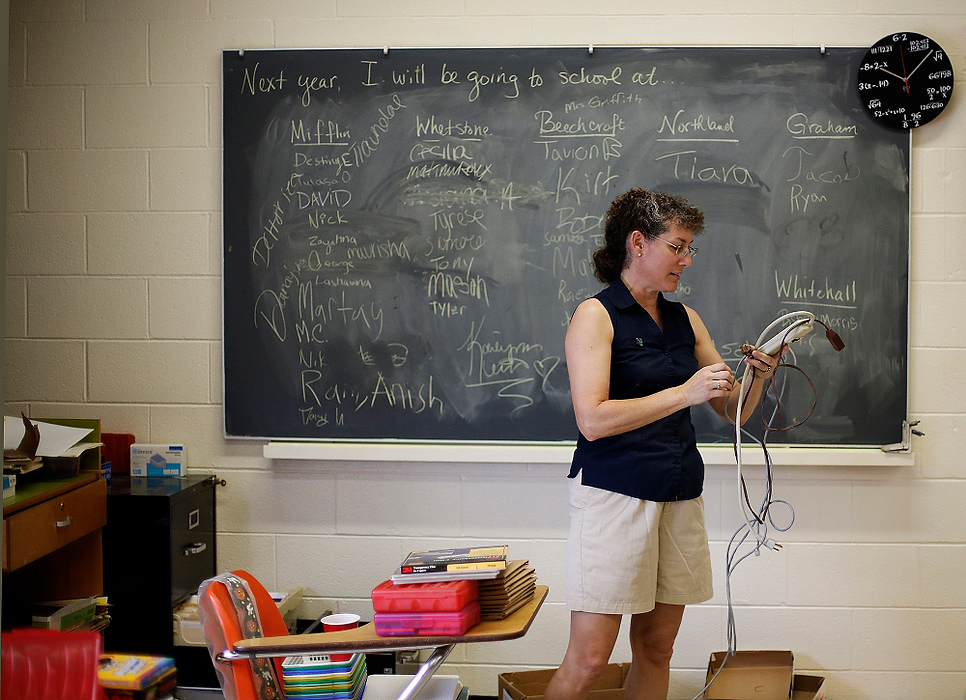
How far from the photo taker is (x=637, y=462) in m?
1.93

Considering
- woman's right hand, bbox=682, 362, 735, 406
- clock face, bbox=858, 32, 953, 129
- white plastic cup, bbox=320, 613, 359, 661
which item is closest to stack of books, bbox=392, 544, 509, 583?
white plastic cup, bbox=320, 613, 359, 661

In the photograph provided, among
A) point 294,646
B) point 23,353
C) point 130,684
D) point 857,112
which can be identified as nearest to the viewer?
point 294,646

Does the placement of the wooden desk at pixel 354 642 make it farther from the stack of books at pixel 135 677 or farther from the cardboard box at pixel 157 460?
the cardboard box at pixel 157 460

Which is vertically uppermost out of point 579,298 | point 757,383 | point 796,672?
point 579,298

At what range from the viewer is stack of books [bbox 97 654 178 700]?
212 cm

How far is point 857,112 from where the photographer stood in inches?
105

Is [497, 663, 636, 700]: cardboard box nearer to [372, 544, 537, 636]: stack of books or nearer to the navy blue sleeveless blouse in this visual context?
the navy blue sleeveless blouse

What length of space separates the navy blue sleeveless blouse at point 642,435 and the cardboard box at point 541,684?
90 centimetres

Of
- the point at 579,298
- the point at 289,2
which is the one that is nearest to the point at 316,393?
the point at 579,298

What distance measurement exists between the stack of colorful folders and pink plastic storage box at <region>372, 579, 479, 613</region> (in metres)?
0.32

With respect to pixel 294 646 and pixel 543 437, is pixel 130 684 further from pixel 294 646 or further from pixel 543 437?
pixel 543 437

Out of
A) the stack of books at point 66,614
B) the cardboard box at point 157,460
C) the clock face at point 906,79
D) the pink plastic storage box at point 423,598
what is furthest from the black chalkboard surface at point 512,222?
the pink plastic storage box at point 423,598

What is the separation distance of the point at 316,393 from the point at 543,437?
82 cm

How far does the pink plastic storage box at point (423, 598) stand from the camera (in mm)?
1455
